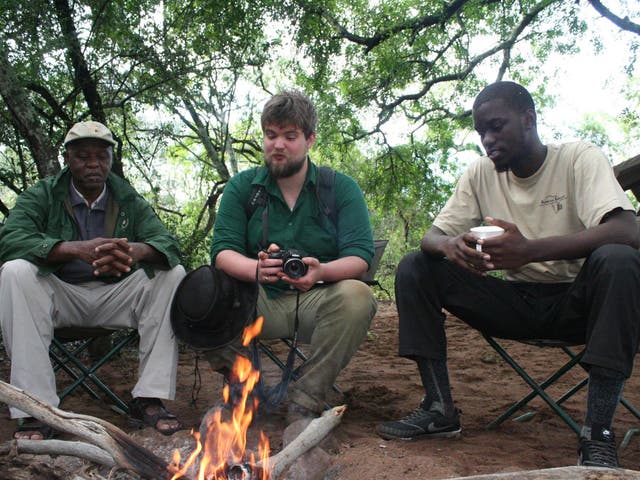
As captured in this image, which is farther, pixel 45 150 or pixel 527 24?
pixel 527 24

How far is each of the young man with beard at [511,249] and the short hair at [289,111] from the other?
0.87 meters

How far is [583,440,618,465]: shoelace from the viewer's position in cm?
217

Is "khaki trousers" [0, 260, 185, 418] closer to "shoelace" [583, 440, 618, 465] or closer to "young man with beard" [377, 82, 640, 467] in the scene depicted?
"young man with beard" [377, 82, 640, 467]

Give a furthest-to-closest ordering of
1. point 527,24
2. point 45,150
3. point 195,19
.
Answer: point 527,24, point 195,19, point 45,150

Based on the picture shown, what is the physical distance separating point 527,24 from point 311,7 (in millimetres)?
4411

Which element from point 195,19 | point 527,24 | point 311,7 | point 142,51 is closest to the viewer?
point 142,51

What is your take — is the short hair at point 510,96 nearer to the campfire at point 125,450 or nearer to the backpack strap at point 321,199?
the backpack strap at point 321,199

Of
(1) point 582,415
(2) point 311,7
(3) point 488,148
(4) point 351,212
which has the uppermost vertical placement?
(2) point 311,7

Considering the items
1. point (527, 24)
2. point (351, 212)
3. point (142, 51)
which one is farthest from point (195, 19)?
point (527, 24)

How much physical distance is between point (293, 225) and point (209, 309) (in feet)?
2.16

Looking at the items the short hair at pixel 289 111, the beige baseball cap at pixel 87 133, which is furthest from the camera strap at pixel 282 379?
the beige baseball cap at pixel 87 133

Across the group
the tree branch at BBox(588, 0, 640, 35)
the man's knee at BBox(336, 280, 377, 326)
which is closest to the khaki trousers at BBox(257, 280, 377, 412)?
the man's knee at BBox(336, 280, 377, 326)

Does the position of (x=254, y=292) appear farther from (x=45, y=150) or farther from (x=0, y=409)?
(x=45, y=150)

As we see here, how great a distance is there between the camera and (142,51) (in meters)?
5.04
